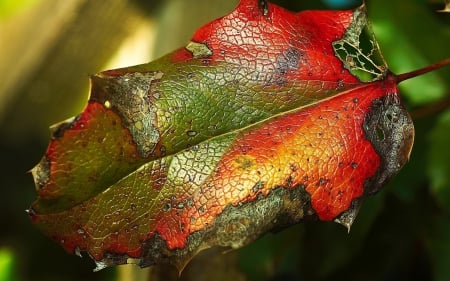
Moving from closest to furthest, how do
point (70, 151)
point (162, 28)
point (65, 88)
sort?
point (70, 151) < point (162, 28) < point (65, 88)

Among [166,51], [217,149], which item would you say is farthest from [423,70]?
[166,51]

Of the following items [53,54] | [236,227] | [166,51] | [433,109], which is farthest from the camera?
[53,54]

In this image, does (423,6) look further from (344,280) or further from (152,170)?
(152,170)

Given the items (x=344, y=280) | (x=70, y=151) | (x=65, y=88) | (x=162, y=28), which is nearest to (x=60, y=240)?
(x=70, y=151)

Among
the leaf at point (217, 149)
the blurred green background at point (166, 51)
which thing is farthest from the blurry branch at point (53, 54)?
the leaf at point (217, 149)

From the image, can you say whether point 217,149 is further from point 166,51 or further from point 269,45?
point 166,51

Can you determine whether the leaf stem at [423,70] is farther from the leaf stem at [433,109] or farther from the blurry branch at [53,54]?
the blurry branch at [53,54]
